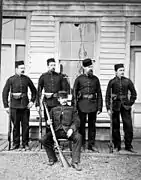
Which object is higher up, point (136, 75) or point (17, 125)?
point (136, 75)

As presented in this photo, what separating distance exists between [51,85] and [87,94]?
81 centimetres

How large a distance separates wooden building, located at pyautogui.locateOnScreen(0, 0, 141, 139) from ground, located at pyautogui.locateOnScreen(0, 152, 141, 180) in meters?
2.28

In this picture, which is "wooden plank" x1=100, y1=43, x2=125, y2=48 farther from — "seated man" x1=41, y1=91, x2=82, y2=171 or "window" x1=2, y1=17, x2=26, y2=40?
"seated man" x1=41, y1=91, x2=82, y2=171

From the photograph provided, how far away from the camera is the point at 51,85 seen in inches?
290

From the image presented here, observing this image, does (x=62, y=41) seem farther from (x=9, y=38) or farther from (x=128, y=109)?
(x=128, y=109)

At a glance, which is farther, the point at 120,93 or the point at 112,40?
the point at 112,40

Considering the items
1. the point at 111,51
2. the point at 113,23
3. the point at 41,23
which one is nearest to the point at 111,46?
the point at 111,51

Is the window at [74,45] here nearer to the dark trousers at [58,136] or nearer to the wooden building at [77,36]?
the wooden building at [77,36]

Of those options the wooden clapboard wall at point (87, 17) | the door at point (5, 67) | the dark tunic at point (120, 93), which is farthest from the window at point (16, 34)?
the dark tunic at point (120, 93)

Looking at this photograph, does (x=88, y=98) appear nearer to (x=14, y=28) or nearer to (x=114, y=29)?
(x=114, y=29)

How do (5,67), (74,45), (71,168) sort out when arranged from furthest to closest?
(5,67) → (74,45) → (71,168)

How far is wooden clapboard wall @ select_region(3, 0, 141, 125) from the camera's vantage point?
8.95 meters

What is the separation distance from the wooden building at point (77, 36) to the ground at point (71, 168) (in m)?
2.28

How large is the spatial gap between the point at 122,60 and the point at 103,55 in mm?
520
